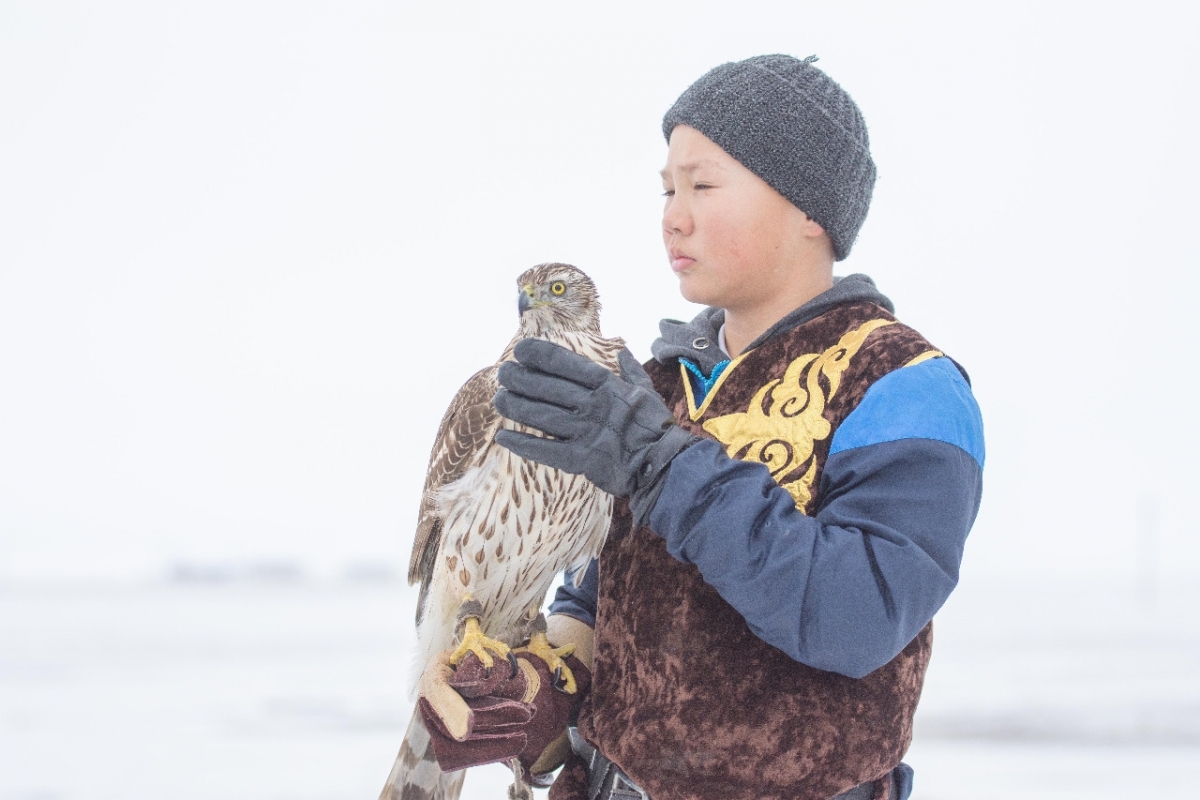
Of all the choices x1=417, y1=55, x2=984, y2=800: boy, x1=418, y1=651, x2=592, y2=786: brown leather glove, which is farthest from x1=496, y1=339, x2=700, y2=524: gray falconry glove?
x1=418, y1=651, x2=592, y2=786: brown leather glove

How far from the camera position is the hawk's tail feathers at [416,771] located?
187cm

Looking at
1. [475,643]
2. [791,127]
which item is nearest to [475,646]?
[475,643]

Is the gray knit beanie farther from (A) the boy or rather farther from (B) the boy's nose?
(B) the boy's nose

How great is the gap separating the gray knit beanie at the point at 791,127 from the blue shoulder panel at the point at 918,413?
313 millimetres

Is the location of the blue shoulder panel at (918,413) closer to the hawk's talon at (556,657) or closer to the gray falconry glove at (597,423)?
the gray falconry glove at (597,423)

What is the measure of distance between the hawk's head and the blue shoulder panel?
58cm

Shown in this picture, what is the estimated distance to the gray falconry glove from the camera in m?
1.31

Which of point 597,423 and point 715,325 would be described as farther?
point 715,325

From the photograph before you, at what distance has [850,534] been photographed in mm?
1277

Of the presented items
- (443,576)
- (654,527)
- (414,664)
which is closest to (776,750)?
(654,527)

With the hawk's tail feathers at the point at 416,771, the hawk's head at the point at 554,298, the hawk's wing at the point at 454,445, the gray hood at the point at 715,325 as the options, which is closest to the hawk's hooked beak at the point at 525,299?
the hawk's head at the point at 554,298

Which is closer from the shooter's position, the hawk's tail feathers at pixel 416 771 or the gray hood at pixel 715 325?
the gray hood at pixel 715 325

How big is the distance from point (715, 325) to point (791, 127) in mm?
373

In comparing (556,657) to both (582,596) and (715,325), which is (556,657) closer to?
(582,596)
